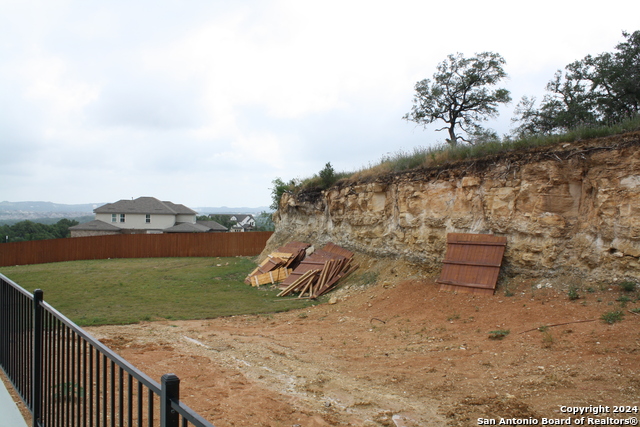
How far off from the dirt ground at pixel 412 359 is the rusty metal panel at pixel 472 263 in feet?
1.27

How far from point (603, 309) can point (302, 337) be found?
6760mm

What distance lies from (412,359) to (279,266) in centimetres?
1289

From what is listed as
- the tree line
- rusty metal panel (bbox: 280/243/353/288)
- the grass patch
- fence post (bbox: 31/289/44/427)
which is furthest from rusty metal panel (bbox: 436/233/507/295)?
the tree line

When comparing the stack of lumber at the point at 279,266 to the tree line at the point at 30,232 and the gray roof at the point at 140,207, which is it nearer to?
the gray roof at the point at 140,207

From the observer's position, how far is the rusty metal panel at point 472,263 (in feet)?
40.7

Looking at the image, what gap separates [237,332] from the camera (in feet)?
37.2

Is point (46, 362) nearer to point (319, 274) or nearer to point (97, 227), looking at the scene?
point (319, 274)

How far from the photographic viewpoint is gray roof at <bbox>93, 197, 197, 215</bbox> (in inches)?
2024

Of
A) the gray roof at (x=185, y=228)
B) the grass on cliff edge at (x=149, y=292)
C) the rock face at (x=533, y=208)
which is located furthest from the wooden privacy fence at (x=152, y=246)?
the rock face at (x=533, y=208)

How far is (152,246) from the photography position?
35.5 m

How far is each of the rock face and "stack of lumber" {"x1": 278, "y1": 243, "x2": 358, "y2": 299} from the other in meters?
1.45

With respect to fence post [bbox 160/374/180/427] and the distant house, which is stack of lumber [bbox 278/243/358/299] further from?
the distant house

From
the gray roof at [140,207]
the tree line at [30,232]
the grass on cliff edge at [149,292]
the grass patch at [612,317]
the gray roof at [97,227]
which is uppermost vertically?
the gray roof at [140,207]

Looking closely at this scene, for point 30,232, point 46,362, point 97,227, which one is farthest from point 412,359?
point 30,232
